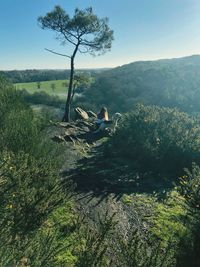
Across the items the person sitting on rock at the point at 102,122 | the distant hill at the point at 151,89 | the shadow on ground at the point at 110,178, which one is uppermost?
the shadow on ground at the point at 110,178

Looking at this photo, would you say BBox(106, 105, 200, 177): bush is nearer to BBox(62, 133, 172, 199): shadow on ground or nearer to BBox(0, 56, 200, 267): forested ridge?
BBox(0, 56, 200, 267): forested ridge

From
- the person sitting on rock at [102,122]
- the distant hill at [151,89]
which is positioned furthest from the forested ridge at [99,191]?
the distant hill at [151,89]

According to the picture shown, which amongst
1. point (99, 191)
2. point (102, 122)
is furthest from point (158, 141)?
point (102, 122)

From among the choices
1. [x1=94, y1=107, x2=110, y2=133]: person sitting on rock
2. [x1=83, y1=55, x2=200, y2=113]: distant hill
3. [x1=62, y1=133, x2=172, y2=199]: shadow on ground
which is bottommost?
[x1=83, y1=55, x2=200, y2=113]: distant hill

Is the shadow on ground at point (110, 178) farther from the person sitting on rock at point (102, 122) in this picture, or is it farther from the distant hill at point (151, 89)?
the distant hill at point (151, 89)

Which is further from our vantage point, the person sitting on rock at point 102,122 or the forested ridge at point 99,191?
the person sitting on rock at point 102,122

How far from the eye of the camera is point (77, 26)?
24438 millimetres

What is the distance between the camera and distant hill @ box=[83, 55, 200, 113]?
4941cm

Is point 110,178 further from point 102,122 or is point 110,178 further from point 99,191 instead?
point 102,122

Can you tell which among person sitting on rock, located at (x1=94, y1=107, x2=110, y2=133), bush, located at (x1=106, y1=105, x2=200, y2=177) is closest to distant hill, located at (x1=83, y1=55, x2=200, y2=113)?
person sitting on rock, located at (x1=94, y1=107, x2=110, y2=133)

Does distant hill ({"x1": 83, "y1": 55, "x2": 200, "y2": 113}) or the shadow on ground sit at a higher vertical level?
the shadow on ground

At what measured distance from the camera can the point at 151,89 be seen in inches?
2200

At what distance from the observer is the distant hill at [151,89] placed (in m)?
49.4

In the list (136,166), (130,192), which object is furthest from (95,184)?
(136,166)
